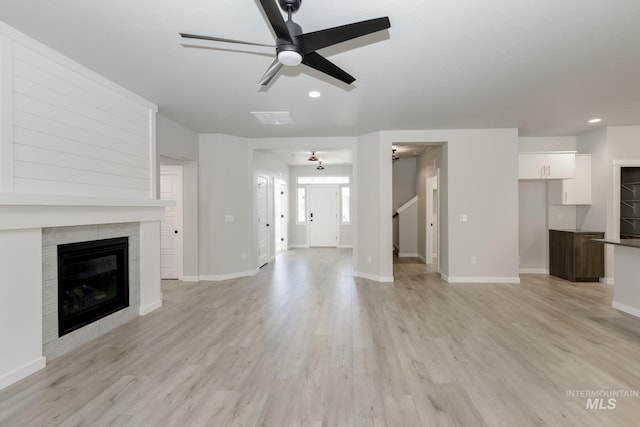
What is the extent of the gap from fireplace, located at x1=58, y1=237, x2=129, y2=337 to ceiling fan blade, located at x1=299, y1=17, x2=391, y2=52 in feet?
9.53

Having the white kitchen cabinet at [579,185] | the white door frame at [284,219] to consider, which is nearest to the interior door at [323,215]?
the white door frame at [284,219]

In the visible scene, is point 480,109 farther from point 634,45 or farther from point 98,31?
point 98,31

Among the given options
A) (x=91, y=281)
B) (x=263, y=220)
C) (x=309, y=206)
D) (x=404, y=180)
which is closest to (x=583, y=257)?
(x=404, y=180)

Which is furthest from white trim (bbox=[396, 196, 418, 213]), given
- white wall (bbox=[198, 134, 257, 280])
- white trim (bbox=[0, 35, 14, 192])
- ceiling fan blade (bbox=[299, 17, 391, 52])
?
white trim (bbox=[0, 35, 14, 192])

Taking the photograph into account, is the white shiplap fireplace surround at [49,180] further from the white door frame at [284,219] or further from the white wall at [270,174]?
the white door frame at [284,219]

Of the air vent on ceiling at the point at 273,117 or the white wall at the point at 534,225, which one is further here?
the white wall at the point at 534,225

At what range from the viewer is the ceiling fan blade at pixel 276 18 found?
1555 millimetres

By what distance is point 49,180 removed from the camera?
8.76 ft

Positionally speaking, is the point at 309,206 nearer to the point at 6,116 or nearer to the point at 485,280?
the point at 485,280

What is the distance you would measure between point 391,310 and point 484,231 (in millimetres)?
2623

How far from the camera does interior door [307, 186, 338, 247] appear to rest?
32.4 ft

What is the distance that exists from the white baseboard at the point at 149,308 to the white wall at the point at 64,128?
56.0 inches

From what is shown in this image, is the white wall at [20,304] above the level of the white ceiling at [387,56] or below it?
below

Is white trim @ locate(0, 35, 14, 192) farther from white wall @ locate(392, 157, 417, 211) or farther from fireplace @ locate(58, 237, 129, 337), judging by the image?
white wall @ locate(392, 157, 417, 211)
